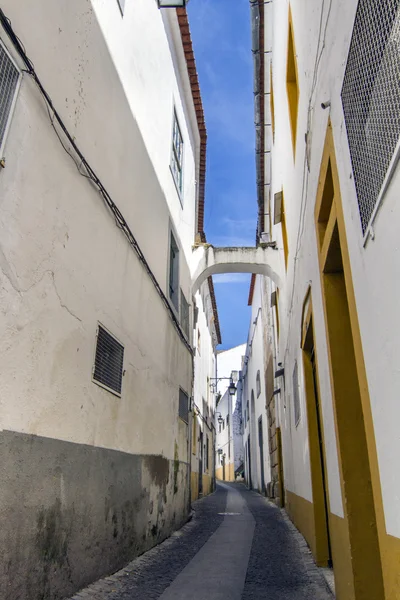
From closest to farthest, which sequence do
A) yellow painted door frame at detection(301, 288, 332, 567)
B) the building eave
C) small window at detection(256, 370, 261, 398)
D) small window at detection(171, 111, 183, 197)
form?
1. yellow painted door frame at detection(301, 288, 332, 567)
2. the building eave
3. small window at detection(171, 111, 183, 197)
4. small window at detection(256, 370, 261, 398)

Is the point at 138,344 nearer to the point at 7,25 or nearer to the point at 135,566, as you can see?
the point at 135,566

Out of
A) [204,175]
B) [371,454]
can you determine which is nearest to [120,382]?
[371,454]

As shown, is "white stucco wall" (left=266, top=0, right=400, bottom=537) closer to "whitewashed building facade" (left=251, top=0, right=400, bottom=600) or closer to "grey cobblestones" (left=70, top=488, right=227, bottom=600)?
"whitewashed building facade" (left=251, top=0, right=400, bottom=600)

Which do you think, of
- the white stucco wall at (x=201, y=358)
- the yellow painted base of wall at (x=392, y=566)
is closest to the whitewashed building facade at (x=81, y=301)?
the yellow painted base of wall at (x=392, y=566)

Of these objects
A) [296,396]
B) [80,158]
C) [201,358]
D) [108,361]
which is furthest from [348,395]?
[201,358]

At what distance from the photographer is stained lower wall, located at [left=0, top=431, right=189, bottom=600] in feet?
8.87

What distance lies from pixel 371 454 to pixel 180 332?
6.13 m

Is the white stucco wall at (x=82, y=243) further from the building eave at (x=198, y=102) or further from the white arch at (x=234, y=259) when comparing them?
the white arch at (x=234, y=259)

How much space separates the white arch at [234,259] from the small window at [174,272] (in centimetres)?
174

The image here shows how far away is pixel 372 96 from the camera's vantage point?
1896 millimetres

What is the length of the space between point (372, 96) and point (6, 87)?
2343 millimetres

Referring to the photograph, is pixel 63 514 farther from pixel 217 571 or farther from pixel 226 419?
pixel 226 419

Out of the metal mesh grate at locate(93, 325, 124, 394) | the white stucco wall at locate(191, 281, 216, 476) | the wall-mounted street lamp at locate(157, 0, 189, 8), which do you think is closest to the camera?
the metal mesh grate at locate(93, 325, 124, 394)

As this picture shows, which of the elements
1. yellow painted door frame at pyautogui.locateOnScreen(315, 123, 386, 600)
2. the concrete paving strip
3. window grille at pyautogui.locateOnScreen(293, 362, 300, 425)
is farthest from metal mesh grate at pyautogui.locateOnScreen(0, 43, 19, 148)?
window grille at pyautogui.locateOnScreen(293, 362, 300, 425)
